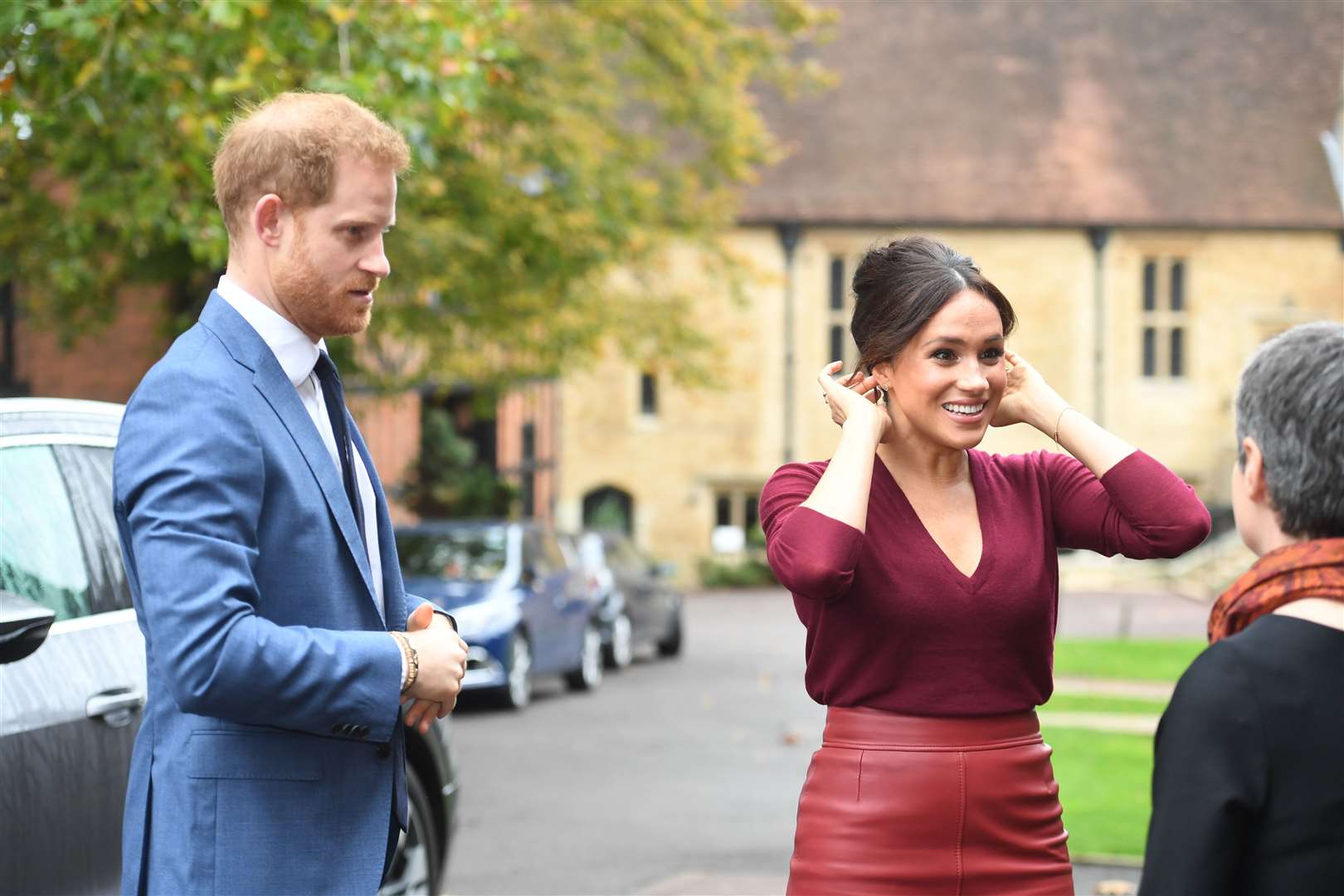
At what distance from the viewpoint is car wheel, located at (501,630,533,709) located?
14.4m

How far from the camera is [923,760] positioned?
3.11 metres

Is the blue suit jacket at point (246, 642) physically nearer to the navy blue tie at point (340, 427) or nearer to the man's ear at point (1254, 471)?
the navy blue tie at point (340, 427)

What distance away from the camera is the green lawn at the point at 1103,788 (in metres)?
8.02

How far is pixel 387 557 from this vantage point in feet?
9.41

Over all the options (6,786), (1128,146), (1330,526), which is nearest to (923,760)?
(1330,526)

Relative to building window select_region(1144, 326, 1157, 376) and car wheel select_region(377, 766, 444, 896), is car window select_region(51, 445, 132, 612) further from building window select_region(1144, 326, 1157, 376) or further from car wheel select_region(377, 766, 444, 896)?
building window select_region(1144, 326, 1157, 376)

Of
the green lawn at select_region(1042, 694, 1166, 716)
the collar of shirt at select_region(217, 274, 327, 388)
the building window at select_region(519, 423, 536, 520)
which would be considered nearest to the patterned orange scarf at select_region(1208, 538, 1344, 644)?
the collar of shirt at select_region(217, 274, 327, 388)

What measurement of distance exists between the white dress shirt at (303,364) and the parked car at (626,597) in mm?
14333

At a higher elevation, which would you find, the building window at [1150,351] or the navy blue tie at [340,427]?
the building window at [1150,351]

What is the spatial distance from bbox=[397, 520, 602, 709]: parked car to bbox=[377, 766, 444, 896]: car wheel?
8261mm

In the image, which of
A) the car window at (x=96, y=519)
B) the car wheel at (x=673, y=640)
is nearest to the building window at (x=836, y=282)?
the car wheel at (x=673, y=640)

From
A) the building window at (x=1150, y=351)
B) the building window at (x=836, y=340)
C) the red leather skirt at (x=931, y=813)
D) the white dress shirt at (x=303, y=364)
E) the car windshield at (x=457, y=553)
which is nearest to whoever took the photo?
the white dress shirt at (x=303, y=364)

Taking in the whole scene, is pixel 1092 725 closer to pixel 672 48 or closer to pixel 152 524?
pixel 672 48

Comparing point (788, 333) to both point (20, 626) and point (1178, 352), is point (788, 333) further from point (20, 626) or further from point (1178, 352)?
point (20, 626)
